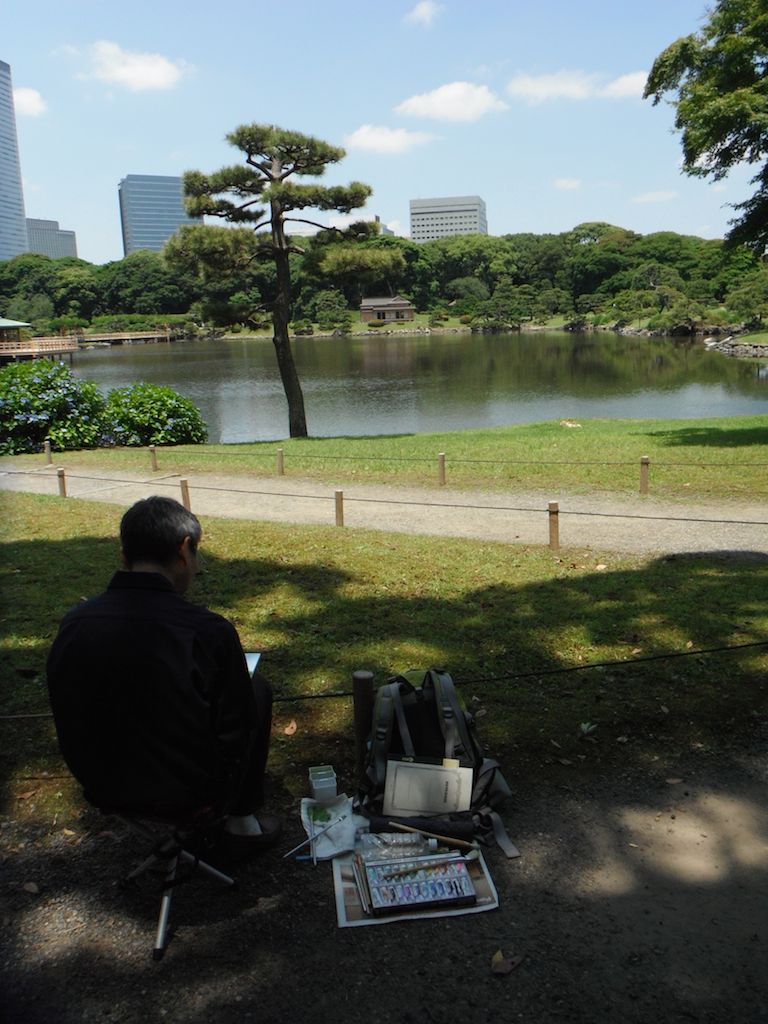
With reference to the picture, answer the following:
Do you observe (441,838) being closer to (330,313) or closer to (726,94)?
(726,94)

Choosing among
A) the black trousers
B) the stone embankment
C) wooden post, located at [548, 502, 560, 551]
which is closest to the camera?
the black trousers

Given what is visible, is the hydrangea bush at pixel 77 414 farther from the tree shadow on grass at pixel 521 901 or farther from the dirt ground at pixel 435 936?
the dirt ground at pixel 435 936

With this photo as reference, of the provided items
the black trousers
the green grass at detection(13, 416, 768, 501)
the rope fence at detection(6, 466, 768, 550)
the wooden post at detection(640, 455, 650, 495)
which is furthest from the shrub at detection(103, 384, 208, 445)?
the black trousers

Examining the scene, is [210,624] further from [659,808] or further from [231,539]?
[231,539]

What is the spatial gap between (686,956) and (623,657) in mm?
2446

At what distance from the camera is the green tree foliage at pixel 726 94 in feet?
42.1

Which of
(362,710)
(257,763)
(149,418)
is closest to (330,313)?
(149,418)

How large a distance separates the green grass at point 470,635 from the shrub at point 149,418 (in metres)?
9.66

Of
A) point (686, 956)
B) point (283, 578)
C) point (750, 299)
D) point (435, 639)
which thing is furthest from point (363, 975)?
point (750, 299)

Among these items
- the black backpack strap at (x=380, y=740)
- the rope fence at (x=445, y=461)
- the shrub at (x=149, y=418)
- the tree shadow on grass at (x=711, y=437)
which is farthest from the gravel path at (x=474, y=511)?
the tree shadow on grass at (x=711, y=437)

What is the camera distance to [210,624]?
257 cm

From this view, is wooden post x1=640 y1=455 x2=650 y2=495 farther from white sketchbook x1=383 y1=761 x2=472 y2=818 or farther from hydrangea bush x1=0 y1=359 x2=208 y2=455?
hydrangea bush x1=0 y1=359 x2=208 y2=455

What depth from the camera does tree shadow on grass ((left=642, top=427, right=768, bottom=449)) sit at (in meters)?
14.5

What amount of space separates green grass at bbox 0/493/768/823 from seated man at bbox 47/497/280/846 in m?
1.06
